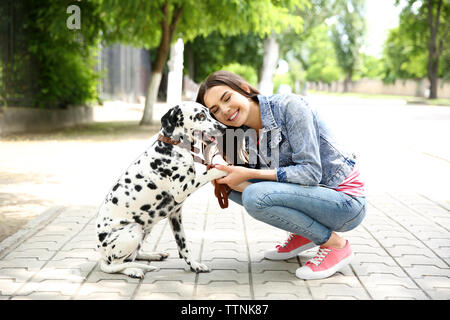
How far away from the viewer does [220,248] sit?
534 cm

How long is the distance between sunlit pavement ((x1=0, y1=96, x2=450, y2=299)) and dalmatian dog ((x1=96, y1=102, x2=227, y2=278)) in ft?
1.31

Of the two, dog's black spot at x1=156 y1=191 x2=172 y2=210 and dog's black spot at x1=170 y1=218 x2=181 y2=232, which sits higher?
dog's black spot at x1=156 y1=191 x2=172 y2=210

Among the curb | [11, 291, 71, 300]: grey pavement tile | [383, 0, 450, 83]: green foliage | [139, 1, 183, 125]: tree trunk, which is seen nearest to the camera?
[11, 291, 71, 300]: grey pavement tile

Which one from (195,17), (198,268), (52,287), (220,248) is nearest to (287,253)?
(220,248)

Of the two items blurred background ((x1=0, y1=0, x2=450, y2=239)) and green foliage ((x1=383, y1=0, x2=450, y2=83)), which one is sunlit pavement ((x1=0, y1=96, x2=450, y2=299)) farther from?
green foliage ((x1=383, y1=0, x2=450, y2=83))

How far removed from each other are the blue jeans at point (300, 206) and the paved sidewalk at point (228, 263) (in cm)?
44

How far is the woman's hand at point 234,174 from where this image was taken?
420 cm

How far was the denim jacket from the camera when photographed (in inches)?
166

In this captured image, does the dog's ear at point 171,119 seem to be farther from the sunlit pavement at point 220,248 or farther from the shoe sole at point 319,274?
the shoe sole at point 319,274

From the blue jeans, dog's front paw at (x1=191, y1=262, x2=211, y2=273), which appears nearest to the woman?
the blue jeans

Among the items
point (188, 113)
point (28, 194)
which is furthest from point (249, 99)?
point (28, 194)

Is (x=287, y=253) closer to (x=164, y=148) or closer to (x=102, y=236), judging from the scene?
(x=164, y=148)

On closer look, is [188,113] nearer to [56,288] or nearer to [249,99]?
[249,99]

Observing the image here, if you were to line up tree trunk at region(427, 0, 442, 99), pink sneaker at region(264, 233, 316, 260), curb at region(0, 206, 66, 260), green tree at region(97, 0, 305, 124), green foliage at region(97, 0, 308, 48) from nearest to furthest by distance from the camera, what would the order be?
1. pink sneaker at region(264, 233, 316, 260)
2. curb at region(0, 206, 66, 260)
3. green foliage at region(97, 0, 308, 48)
4. green tree at region(97, 0, 305, 124)
5. tree trunk at region(427, 0, 442, 99)
